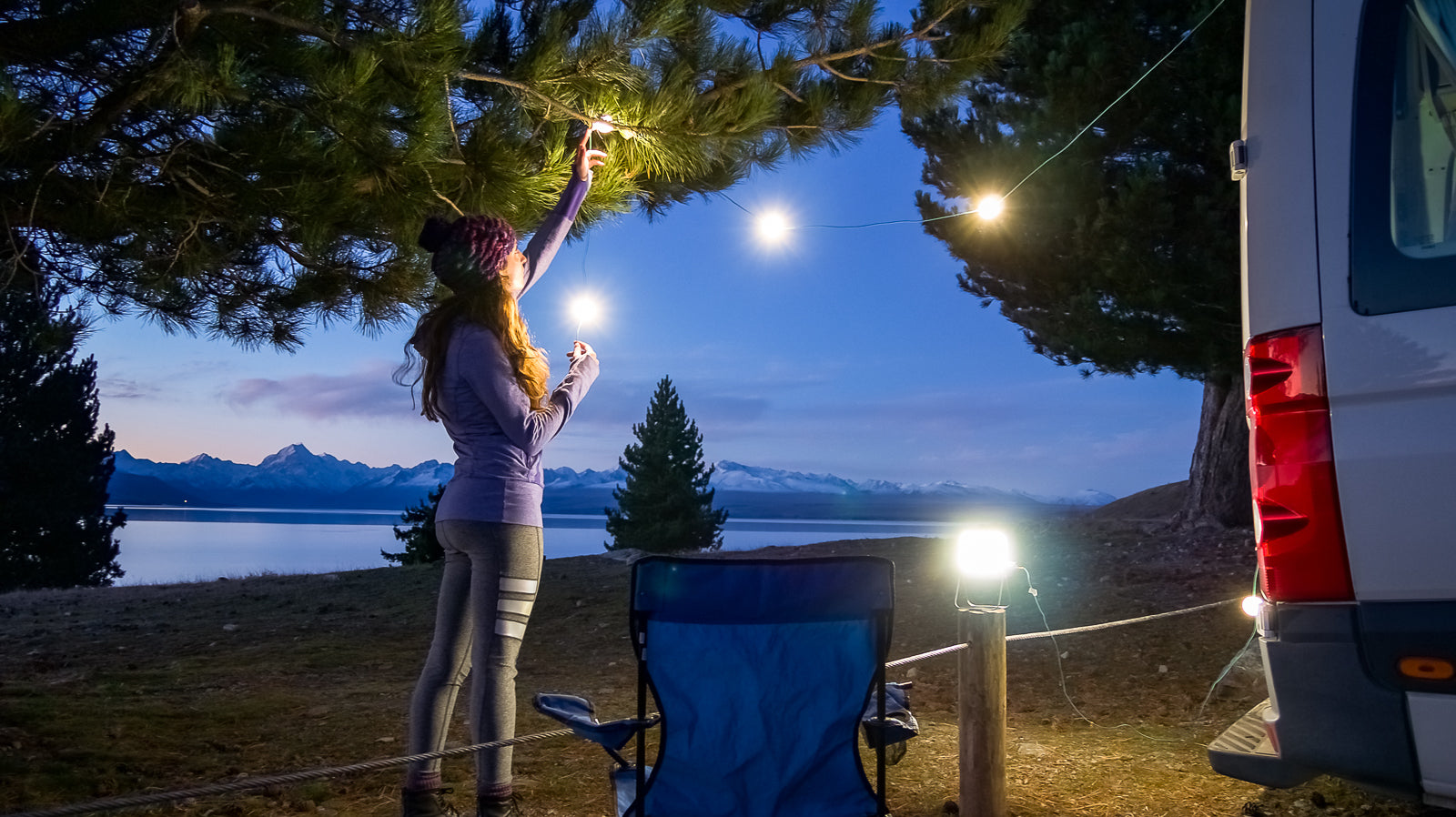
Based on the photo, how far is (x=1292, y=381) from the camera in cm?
184

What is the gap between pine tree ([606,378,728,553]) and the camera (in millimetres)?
24516

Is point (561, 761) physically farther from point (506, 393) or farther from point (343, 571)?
point (343, 571)

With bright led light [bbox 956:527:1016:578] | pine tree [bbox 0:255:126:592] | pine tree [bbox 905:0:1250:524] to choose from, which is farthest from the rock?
pine tree [bbox 0:255:126:592]

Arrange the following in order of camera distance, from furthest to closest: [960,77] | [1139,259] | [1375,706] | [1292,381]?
[1139,259] < [960,77] < [1292,381] < [1375,706]

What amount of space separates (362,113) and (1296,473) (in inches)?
117

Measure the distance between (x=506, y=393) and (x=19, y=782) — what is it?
8.55ft

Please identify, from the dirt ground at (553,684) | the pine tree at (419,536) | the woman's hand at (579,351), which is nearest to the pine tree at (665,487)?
the pine tree at (419,536)

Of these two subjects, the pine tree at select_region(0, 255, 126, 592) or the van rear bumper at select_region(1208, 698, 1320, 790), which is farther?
the pine tree at select_region(0, 255, 126, 592)

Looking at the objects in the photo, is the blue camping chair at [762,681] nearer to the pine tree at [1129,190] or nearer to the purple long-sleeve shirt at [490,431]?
the purple long-sleeve shirt at [490,431]

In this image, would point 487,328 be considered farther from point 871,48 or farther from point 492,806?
point 871,48

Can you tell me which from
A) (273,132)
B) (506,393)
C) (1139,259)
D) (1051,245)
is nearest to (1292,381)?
(506,393)

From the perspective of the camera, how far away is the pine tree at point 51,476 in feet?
85.2

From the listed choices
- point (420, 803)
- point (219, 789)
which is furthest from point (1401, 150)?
point (219, 789)

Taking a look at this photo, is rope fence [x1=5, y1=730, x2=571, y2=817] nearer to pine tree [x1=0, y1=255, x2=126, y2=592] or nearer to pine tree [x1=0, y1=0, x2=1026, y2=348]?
pine tree [x1=0, y1=0, x2=1026, y2=348]
